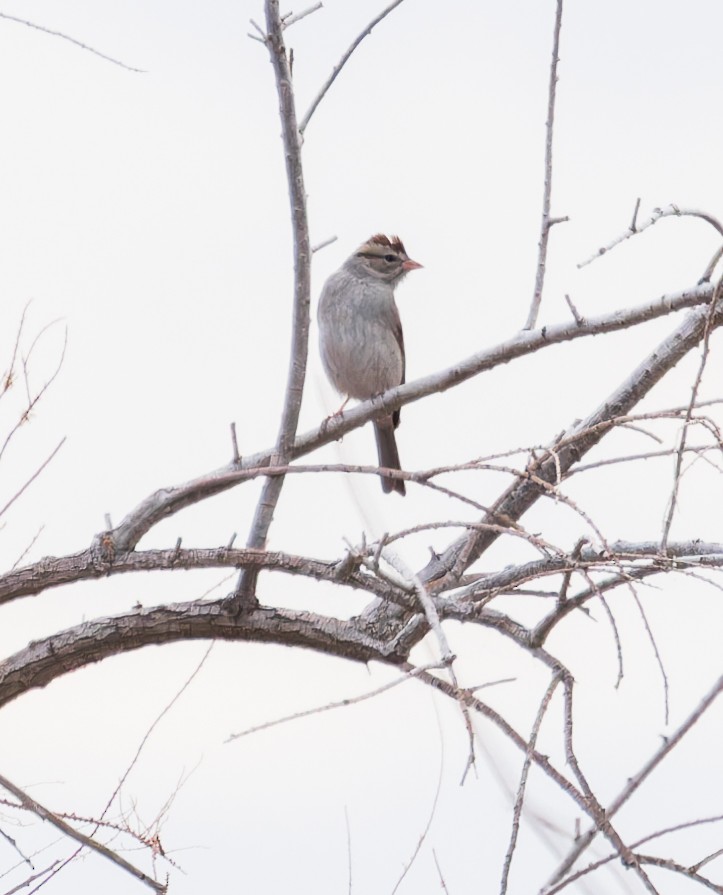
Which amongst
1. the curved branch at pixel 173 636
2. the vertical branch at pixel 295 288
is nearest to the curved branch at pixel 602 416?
the curved branch at pixel 173 636

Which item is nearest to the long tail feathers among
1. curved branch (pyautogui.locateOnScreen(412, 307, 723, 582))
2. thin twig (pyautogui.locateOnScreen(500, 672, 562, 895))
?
curved branch (pyautogui.locateOnScreen(412, 307, 723, 582))

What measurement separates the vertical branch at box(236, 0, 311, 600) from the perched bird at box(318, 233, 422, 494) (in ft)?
10.1

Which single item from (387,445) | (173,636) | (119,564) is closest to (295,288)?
(119,564)

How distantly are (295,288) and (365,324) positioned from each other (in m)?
3.60

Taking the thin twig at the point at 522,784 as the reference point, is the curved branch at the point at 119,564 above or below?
above

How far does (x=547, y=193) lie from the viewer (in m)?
3.66

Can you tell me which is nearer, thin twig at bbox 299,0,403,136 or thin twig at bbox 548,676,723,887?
thin twig at bbox 548,676,723,887

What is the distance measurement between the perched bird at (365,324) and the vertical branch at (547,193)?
3.37 m

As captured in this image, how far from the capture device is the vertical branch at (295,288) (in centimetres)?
335

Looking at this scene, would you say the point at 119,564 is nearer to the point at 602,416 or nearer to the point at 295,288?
the point at 295,288

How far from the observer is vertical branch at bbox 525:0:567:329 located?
3502mm

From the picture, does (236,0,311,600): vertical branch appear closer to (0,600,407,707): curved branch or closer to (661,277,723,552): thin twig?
(0,600,407,707): curved branch

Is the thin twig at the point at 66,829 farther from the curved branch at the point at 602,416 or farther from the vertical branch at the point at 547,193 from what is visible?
the vertical branch at the point at 547,193

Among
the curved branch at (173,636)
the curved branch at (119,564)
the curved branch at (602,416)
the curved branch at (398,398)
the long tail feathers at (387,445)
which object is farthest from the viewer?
the long tail feathers at (387,445)
